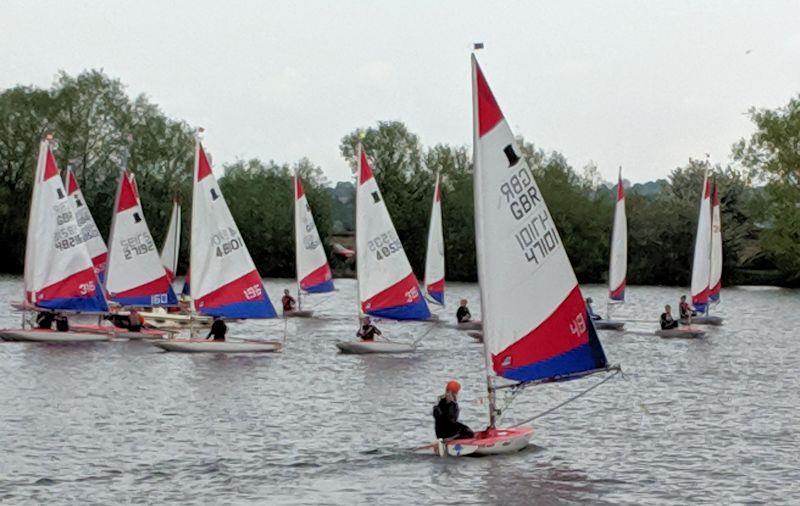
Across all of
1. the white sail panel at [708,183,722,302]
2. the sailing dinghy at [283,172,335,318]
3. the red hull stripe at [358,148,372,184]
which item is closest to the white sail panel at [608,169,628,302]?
the white sail panel at [708,183,722,302]

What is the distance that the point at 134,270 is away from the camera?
52125 millimetres

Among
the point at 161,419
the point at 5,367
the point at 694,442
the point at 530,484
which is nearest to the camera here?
the point at 530,484

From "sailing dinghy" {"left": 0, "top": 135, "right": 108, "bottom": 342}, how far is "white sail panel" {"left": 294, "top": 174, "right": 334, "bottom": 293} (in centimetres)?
2164

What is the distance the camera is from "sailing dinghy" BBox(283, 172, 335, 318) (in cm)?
6919

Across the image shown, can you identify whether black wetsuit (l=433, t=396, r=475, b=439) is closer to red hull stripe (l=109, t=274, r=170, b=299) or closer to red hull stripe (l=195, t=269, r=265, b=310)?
red hull stripe (l=195, t=269, r=265, b=310)

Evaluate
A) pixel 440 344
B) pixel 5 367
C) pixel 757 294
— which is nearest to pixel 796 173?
pixel 757 294

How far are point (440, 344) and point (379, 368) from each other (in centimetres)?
1143

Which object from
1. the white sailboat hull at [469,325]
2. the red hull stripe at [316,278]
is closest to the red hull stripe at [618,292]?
the white sailboat hull at [469,325]

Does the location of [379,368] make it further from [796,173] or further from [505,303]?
[796,173]

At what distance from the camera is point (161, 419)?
106 feet

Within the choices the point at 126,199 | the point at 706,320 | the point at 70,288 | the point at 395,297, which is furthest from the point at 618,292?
the point at 70,288

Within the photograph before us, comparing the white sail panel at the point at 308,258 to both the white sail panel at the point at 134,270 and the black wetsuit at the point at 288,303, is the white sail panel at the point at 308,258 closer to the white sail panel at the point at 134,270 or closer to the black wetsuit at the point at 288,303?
the black wetsuit at the point at 288,303

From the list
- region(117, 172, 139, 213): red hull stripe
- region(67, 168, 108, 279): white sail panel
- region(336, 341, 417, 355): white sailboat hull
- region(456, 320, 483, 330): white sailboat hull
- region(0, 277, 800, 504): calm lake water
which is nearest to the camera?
region(0, 277, 800, 504): calm lake water

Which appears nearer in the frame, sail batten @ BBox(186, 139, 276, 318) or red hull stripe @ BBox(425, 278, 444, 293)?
sail batten @ BBox(186, 139, 276, 318)
